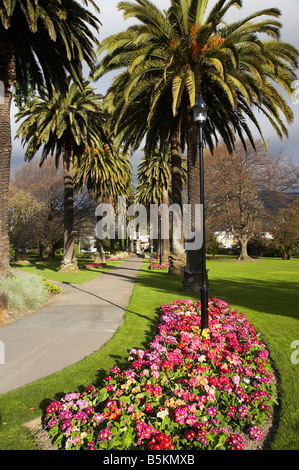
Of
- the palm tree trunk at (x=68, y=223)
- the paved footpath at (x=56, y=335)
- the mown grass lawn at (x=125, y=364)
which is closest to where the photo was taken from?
the mown grass lawn at (x=125, y=364)

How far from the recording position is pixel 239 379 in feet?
12.9

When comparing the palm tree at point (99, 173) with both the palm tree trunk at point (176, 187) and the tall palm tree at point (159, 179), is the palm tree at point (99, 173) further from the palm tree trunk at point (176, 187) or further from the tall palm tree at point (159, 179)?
the palm tree trunk at point (176, 187)

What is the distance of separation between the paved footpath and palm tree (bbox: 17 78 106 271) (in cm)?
1188

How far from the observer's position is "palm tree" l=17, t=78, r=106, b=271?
19.3 meters

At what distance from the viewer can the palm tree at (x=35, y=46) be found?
9.87 metres

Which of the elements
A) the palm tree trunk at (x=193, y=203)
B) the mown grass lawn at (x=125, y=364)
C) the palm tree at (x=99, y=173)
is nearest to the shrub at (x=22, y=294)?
the mown grass lawn at (x=125, y=364)

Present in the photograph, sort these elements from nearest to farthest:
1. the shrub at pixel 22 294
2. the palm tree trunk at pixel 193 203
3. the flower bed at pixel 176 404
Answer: the flower bed at pixel 176 404, the shrub at pixel 22 294, the palm tree trunk at pixel 193 203

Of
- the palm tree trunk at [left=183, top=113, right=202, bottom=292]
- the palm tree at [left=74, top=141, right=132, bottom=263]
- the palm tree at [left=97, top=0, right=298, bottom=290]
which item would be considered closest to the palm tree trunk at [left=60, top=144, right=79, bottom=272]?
the palm tree at [left=74, top=141, right=132, bottom=263]

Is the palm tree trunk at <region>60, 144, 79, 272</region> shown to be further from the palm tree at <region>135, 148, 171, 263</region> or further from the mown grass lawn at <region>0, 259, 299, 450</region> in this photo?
the mown grass lawn at <region>0, 259, 299, 450</region>

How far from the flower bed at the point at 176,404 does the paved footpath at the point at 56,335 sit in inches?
47.6

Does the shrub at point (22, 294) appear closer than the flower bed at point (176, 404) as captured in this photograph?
No

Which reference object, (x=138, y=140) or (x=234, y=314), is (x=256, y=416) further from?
(x=138, y=140)

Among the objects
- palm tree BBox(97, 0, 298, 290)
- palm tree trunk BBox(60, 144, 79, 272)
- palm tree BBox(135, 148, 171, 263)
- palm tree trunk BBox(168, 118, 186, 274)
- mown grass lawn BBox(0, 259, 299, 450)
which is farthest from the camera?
palm tree BBox(135, 148, 171, 263)
